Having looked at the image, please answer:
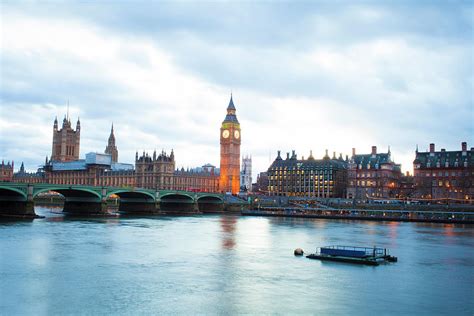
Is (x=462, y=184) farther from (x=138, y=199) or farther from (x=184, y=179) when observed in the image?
(x=184, y=179)

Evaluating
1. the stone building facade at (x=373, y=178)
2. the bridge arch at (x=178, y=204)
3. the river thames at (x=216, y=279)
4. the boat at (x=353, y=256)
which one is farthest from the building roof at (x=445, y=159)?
the boat at (x=353, y=256)

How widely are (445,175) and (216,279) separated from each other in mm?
117053

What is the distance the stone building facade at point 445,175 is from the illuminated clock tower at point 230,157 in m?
68.2

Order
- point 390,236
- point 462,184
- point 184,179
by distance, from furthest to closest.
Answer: point 184,179, point 462,184, point 390,236

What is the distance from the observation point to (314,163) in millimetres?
172750

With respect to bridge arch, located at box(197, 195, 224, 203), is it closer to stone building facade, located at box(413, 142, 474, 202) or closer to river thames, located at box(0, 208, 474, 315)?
stone building facade, located at box(413, 142, 474, 202)

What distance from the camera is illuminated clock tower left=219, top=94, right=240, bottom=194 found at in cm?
18912

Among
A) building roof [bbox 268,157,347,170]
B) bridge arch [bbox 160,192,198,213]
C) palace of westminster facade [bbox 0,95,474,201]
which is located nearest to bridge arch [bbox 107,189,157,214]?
bridge arch [bbox 160,192,198,213]

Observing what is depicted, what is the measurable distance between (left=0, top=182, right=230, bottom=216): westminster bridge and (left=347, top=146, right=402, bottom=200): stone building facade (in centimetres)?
4063

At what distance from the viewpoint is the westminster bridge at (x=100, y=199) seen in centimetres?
8218

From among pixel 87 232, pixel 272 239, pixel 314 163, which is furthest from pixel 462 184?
pixel 87 232

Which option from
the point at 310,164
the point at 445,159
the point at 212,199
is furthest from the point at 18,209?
the point at 310,164

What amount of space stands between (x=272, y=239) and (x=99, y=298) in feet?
108

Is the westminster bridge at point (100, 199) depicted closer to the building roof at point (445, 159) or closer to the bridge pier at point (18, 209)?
the bridge pier at point (18, 209)
